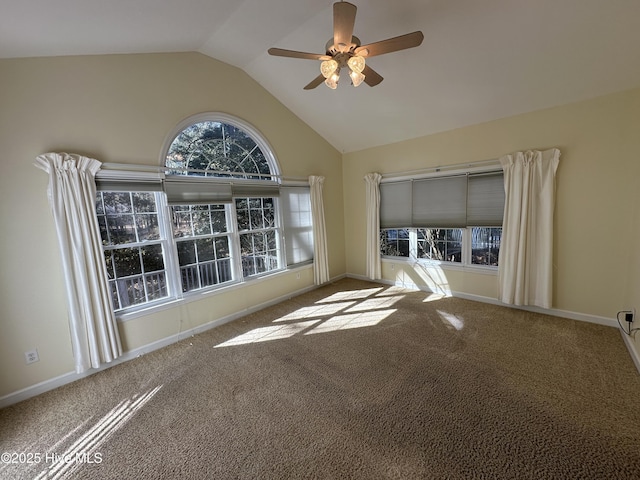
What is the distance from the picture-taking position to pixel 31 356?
2273 mm

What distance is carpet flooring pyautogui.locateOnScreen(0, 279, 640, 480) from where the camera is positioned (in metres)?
1.55

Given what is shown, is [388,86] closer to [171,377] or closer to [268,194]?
[268,194]

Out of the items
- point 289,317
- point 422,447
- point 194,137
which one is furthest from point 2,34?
point 422,447

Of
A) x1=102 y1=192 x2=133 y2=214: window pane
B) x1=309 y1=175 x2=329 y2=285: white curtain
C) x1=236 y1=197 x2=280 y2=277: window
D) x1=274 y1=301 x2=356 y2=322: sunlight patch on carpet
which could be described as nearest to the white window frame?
x1=309 y1=175 x2=329 y2=285: white curtain

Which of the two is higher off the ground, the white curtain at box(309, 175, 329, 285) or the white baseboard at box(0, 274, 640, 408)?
the white curtain at box(309, 175, 329, 285)

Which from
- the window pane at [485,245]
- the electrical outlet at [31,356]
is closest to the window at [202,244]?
the electrical outlet at [31,356]

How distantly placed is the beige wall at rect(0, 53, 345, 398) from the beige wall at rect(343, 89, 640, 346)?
3.91m

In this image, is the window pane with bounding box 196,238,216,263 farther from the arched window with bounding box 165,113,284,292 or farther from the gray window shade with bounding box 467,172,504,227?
the gray window shade with bounding box 467,172,504,227

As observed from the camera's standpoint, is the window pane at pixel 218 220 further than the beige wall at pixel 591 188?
Yes

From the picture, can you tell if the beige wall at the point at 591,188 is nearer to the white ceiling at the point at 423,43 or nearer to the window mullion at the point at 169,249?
the white ceiling at the point at 423,43

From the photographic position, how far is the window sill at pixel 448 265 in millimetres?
3725

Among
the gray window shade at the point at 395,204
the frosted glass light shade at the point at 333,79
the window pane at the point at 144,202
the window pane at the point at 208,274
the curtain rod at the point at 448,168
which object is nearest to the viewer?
the frosted glass light shade at the point at 333,79

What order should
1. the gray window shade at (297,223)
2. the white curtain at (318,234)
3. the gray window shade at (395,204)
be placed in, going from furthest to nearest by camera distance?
1. the white curtain at (318,234)
2. the gray window shade at (395,204)
3. the gray window shade at (297,223)

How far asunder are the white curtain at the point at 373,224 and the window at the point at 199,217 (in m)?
1.25
